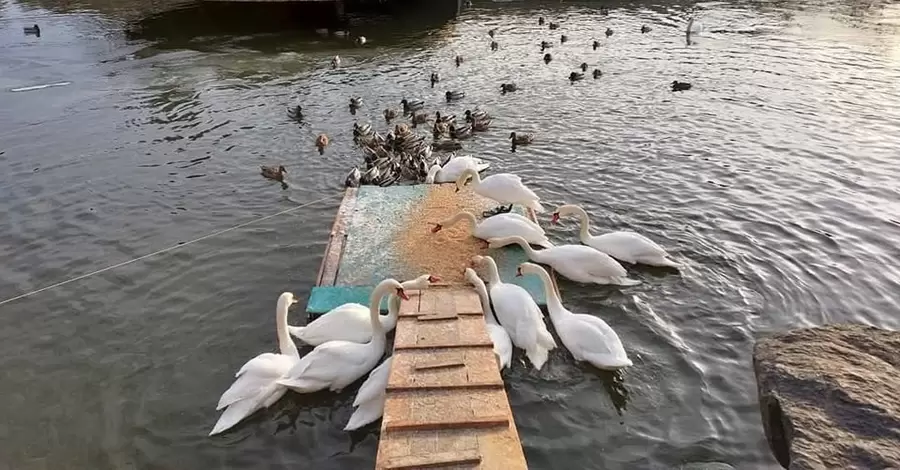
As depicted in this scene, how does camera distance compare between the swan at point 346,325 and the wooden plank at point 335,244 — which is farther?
the wooden plank at point 335,244

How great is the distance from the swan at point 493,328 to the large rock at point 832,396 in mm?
2668

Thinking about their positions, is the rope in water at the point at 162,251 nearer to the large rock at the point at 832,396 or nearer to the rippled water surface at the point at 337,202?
the rippled water surface at the point at 337,202

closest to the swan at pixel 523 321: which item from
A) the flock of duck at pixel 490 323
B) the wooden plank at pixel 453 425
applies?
the flock of duck at pixel 490 323

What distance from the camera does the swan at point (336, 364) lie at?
688 cm

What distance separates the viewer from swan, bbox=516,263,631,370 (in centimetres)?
716

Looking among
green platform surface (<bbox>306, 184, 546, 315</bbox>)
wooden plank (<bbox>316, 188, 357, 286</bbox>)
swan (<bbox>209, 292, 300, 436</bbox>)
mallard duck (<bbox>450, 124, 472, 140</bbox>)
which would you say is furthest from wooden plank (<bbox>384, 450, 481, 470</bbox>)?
mallard duck (<bbox>450, 124, 472, 140</bbox>)

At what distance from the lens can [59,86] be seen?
1984cm

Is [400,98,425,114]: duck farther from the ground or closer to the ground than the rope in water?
farther from the ground

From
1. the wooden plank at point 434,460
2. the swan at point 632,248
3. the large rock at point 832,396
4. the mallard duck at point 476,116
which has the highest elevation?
the mallard duck at point 476,116

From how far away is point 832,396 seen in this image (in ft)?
20.5

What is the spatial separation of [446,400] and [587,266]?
3.90 meters

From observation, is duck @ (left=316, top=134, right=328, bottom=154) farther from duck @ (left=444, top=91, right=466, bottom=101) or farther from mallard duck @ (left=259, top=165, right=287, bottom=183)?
duck @ (left=444, top=91, right=466, bottom=101)

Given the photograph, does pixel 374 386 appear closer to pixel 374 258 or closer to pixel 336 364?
pixel 336 364

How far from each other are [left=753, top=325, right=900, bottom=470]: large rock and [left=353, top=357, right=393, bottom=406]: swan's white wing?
12.2 feet
